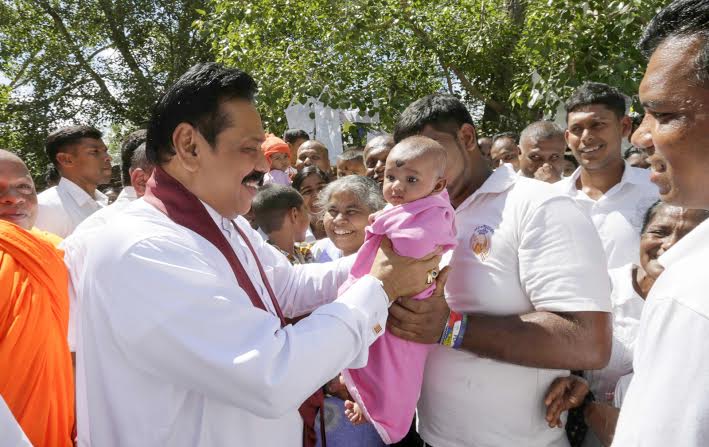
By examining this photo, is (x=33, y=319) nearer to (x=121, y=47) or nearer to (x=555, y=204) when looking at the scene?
(x=555, y=204)

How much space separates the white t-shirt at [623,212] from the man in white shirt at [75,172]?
3561 mm

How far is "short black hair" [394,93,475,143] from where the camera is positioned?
2.28 m

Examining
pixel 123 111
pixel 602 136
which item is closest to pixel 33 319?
pixel 602 136

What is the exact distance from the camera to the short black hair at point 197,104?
188 cm

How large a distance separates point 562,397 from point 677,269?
3.86 ft

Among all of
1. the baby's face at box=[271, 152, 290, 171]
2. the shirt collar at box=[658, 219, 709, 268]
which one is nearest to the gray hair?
the shirt collar at box=[658, 219, 709, 268]

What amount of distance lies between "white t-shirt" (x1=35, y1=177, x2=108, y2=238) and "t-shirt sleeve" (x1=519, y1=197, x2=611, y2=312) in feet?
11.4

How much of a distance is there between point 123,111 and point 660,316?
1923 centimetres

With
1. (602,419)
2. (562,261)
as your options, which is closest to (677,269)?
(562,261)

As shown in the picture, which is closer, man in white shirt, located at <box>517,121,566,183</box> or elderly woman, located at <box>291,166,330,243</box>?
man in white shirt, located at <box>517,121,566,183</box>

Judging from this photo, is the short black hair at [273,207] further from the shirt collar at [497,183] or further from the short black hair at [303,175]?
the shirt collar at [497,183]

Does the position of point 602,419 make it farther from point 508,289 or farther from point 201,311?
point 201,311

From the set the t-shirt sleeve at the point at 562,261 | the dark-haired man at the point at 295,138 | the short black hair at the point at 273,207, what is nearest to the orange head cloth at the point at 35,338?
the short black hair at the point at 273,207

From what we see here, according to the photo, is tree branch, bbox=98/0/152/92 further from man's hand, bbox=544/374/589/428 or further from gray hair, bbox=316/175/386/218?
man's hand, bbox=544/374/589/428
